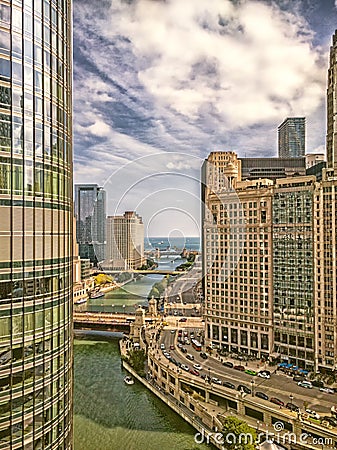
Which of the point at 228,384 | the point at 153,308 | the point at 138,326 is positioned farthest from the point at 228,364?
the point at 153,308

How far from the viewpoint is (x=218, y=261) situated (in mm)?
8461

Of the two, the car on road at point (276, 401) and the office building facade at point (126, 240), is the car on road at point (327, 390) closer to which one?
the car on road at point (276, 401)

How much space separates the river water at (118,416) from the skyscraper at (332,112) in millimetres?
4967

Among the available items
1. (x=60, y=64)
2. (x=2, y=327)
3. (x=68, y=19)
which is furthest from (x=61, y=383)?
(x=68, y=19)

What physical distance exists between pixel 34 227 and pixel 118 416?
4562 mm

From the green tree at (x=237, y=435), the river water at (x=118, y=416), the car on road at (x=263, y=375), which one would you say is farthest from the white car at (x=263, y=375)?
the green tree at (x=237, y=435)

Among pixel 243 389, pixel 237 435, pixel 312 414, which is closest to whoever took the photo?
pixel 237 435

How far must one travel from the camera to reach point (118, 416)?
18.6 feet

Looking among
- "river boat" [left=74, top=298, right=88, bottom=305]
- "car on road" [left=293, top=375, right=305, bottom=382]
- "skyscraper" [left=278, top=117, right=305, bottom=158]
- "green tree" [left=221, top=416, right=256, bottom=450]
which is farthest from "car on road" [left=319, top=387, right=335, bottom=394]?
"skyscraper" [left=278, top=117, right=305, bottom=158]

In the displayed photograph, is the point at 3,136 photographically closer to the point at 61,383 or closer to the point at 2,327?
the point at 2,327

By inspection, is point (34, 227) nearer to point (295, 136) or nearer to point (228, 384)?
point (228, 384)

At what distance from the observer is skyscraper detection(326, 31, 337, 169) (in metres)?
8.84

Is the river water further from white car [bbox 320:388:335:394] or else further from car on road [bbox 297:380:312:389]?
white car [bbox 320:388:335:394]

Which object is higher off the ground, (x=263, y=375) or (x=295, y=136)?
(x=295, y=136)
